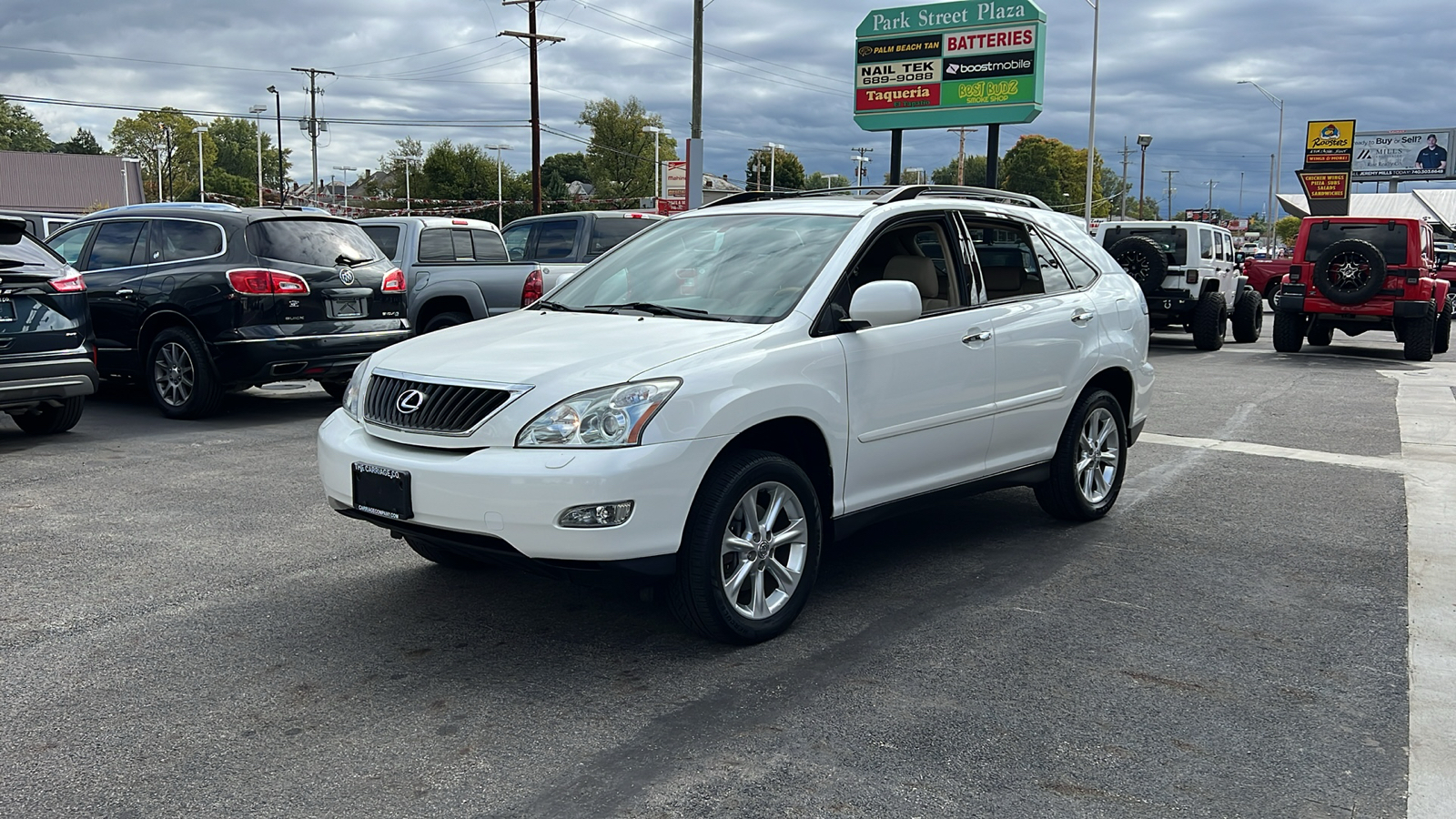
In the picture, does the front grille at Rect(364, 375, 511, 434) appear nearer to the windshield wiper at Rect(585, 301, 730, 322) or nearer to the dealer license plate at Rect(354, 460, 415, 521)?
the dealer license plate at Rect(354, 460, 415, 521)

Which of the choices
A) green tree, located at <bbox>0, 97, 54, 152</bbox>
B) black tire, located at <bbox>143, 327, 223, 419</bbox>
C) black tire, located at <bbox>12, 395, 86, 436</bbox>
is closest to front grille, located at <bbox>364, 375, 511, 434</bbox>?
black tire, located at <bbox>12, 395, 86, 436</bbox>

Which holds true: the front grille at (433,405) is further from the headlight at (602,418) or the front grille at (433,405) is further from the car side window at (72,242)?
the car side window at (72,242)

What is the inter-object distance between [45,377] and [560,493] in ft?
19.2

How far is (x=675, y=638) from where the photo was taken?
180 inches

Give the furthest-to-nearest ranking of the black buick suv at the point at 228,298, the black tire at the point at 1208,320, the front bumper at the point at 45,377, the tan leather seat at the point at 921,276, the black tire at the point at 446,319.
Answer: the black tire at the point at 1208,320 < the black tire at the point at 446,319 < the black buick suv at the point at 228,298 < the front bumper at the point at 45,377 < the tan leather seat at the point at 921,276

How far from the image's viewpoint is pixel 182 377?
32.0ft

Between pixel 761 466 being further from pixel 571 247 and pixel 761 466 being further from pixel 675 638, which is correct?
pixel 571 247

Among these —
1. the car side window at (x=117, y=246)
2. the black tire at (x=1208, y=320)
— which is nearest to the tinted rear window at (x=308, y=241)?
the car side window at (x=117, y=246)

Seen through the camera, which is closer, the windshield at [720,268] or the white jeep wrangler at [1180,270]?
the windshield at [720,268]

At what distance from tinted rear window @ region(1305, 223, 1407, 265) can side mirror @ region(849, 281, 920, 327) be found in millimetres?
14471

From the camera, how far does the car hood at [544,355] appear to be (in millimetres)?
4113

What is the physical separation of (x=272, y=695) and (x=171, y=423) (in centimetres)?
634

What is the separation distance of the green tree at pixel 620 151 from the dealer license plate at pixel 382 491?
297 ft

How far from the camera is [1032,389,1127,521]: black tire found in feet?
20.4
